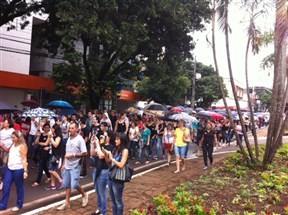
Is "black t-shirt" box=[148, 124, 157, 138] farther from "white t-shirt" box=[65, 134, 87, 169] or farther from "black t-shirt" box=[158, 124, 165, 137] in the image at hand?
"white t-shirt" box=[65, 134, 87, 169]

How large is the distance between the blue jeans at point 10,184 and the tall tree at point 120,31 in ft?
19.5

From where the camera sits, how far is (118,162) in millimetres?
5863

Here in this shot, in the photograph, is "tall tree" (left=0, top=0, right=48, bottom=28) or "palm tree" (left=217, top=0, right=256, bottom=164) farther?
"tall tree" (left=0, top=0, right=48, bottom=28)

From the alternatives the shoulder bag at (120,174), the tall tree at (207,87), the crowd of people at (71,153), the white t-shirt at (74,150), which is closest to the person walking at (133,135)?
the crowd of people at (71,153)

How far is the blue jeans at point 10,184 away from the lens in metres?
6.59

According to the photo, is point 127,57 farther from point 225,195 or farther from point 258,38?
point 225,195

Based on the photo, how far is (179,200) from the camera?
6383mm

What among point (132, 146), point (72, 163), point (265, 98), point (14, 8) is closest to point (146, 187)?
point (72, 163)

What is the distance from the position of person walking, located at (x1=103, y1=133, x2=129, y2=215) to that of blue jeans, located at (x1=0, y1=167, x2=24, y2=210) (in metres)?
1.88

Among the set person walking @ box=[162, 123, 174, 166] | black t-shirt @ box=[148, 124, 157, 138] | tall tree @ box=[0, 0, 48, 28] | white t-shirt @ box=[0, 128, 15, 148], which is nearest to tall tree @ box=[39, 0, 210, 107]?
tall tree @ box=[0, 0, 48, 28]

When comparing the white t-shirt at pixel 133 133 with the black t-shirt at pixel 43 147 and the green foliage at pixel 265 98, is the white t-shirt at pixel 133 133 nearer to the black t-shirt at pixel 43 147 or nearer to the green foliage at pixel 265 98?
the black t-shirt at pixel 43 147

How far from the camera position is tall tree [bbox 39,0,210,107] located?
11.7 m

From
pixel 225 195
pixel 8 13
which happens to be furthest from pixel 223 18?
pixel 8 13

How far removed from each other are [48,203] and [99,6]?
7.24 metres
